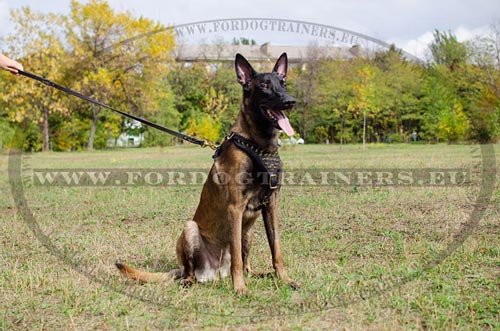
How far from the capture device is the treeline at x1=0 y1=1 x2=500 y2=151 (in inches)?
1213

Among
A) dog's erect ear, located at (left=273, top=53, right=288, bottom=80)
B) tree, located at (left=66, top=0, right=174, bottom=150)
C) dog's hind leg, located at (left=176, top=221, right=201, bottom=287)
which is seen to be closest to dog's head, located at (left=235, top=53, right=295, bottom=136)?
dog's erect ear, located at (left=273, top=53, right=288, bottom=80)

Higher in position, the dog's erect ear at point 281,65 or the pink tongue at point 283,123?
the dog's erect ear at point 281,65

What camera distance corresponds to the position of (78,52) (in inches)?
1259

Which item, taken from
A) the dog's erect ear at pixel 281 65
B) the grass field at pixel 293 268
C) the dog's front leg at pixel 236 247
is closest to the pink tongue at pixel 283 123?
the dog's erect ear at pixel 281 65

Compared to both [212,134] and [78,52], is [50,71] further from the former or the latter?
[212,134]

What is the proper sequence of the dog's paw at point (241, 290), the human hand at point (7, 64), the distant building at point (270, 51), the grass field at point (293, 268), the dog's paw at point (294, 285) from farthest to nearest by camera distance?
the distant building at point (270, 51)
the human hand at point (7, 64)
the dog's paw at point (294, 285)
the dog's paw at point (241, 290)
the grass field at point (293, 268)

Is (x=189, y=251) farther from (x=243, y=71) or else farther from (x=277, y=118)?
(x=243, y=71)

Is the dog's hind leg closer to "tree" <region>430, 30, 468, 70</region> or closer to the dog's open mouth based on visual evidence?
the dog's open mouth

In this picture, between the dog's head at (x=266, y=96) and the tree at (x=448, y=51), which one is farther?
the tree at (x=448, y=51)

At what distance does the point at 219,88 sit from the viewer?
38.7 m

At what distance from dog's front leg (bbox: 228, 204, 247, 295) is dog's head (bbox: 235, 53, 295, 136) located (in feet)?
2.55

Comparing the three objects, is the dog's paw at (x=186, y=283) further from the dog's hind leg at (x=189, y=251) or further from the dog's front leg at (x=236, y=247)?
the dog's front leg at (x=236, y=247)

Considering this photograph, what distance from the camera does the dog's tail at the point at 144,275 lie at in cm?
418

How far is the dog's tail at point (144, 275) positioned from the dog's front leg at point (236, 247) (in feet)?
1.97
